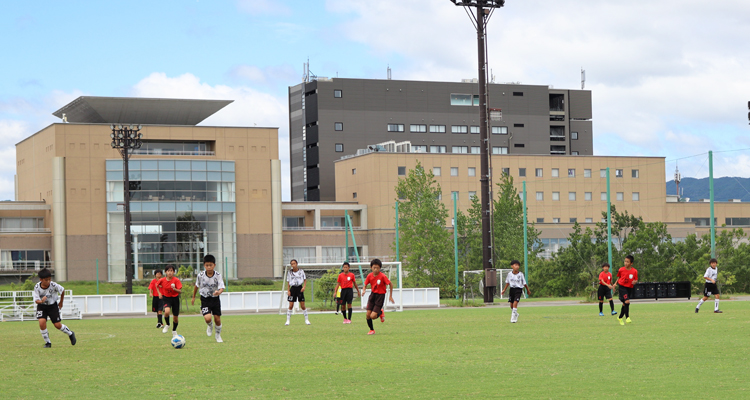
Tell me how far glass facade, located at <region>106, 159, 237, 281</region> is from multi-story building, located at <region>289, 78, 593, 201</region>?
35227mm

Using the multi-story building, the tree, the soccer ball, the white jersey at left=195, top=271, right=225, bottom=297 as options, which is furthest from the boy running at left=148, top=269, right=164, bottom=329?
the multi-story building

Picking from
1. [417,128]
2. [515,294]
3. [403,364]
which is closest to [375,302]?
[515,294]

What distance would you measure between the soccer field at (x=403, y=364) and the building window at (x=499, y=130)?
103 meters

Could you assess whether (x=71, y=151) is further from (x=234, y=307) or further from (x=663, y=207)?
(x=663, y=207)

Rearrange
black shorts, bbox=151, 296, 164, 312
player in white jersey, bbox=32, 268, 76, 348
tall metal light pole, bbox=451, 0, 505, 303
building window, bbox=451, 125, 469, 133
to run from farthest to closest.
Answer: building window, bbox=451, 125, 469, 133
tall metal light pole, bbox=451, 0, 505, 303
black shorts, bbox=151, 296, 164, 312
player in white jersey, bbox=32, 268, 76, 348

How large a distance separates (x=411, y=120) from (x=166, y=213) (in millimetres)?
47995

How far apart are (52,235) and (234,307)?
45.0m

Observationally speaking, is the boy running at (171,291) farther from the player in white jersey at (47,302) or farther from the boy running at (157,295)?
the boy running at (157,295)

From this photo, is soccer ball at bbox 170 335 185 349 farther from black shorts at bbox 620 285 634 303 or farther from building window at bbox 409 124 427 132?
building window at bbox 409 124 427 132

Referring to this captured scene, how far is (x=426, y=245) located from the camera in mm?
56219

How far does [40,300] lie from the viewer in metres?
18.8

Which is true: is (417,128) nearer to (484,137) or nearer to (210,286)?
(484,137)

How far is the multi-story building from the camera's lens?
117 m

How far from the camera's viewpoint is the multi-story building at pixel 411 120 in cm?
11738
